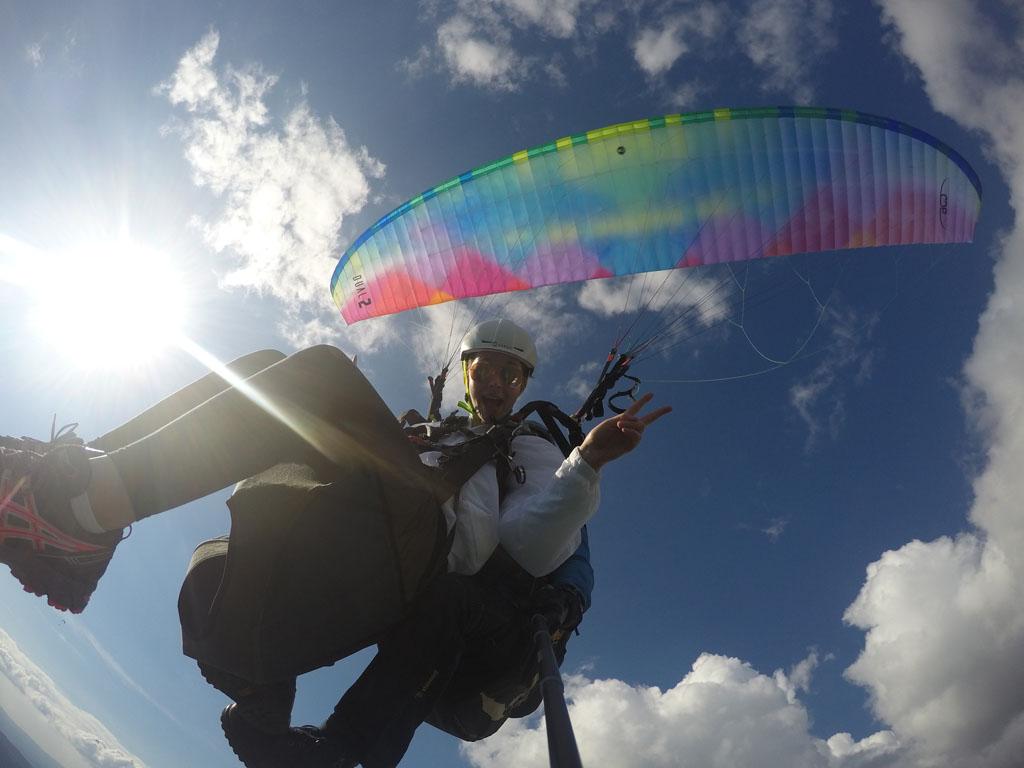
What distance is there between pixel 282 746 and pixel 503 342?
2.57 meters

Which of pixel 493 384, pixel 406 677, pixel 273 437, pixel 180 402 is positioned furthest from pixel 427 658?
pixel 493 384

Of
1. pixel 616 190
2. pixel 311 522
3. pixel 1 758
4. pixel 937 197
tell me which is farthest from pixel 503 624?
pixel 1 758

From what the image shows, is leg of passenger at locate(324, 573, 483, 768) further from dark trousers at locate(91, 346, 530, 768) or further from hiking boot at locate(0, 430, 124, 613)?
hiking boot at locate(0, 430, 124, 613)

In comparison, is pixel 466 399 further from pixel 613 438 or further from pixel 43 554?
pixel 43 554

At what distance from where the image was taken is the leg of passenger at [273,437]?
1.81 metres

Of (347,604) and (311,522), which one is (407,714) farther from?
(311,522)

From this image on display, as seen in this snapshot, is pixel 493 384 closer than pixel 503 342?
Yes

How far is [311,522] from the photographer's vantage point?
187 centimetres

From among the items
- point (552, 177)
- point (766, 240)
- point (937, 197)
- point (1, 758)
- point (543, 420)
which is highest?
point (937, 197)

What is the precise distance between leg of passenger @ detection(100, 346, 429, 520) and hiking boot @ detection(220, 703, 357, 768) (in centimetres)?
96

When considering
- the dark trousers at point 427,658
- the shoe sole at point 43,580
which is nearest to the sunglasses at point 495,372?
the dark trousers at point 427,658

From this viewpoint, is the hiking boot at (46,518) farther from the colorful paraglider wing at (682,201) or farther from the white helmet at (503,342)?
the colorful paraglider wing at (682,201)

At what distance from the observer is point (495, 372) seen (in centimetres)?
382

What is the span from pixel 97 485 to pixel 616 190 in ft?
23.8
